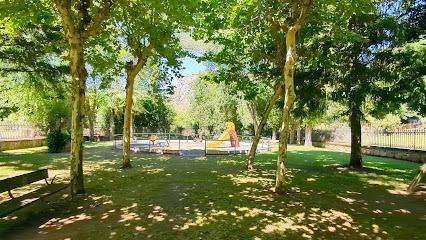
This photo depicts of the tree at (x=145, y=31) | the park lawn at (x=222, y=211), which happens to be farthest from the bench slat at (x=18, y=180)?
the tree at (x=145, y=31)

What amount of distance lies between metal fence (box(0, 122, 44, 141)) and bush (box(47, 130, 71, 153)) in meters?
4.04

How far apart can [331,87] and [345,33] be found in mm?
3353

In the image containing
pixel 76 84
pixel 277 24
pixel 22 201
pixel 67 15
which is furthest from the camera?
pixel 277 24

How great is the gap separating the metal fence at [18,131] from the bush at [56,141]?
13.2ft

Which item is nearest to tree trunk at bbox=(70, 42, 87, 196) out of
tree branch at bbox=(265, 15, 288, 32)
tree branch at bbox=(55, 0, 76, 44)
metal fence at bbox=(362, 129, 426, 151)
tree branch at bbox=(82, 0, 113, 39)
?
tree branch at bbox=(55, 0, 76, 44)

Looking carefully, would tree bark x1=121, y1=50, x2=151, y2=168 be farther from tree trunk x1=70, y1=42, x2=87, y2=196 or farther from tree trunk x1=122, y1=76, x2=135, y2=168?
tree trunk x1=70, y1=42, x2=87, y2=196

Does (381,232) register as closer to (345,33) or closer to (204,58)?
(345,33)

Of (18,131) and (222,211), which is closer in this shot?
(222,211)

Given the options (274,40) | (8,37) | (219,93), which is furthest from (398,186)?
(219,93)

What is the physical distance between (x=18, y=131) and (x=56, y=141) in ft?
17.3

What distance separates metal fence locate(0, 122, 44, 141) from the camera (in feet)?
62.7

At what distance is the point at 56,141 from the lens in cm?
1788

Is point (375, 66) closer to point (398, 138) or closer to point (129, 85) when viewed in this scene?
point (129, 85)

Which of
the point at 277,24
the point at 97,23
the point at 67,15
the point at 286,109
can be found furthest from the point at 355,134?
the point at 67,15
